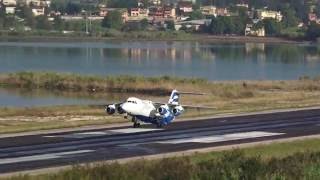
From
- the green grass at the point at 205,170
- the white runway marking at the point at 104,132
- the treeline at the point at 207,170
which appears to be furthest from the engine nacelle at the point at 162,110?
the treeline at the point at 207,170

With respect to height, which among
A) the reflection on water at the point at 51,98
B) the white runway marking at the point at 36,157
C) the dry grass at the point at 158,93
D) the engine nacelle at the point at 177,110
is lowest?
the reflection on water at the point at 51,98

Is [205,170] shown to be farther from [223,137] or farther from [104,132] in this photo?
[104,132]

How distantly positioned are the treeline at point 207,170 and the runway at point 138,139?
211 inches

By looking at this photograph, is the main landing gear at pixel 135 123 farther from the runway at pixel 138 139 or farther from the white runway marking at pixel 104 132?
the white runway marking at pixel 104 132

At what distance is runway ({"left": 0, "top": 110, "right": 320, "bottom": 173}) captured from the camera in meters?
37.3

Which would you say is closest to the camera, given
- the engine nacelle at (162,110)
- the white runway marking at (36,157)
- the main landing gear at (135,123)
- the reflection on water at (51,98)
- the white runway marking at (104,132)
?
the white runway marking at (36,157)

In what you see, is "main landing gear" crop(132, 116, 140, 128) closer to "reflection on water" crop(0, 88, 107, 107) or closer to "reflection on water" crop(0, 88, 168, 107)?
"reflection on water" crop(0, 88, 168, 107)

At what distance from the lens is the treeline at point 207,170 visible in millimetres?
27797

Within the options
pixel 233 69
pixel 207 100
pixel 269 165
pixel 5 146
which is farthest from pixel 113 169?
pixel 233 69

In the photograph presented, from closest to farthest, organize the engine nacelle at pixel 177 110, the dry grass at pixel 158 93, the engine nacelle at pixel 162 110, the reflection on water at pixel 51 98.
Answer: the engine nacelle at pixel 162 110, the engine nacelle at pixel 177 110, the dry grass at pixel 158 93, the reflection on water at pixel 51 98

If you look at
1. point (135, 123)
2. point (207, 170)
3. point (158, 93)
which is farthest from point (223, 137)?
point (158, 93)

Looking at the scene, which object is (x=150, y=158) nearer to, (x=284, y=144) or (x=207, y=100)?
(x=284, y=144)

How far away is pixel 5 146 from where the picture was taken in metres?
41.0

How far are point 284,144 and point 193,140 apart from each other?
4.86m
